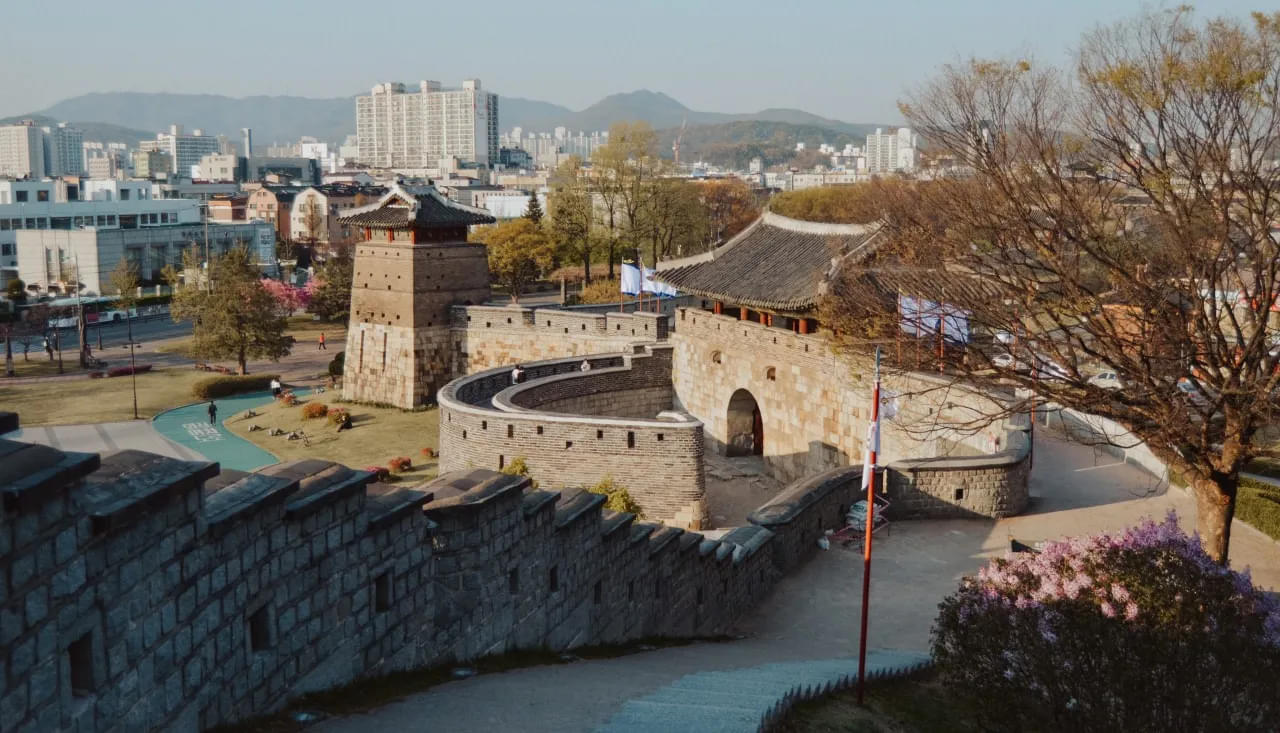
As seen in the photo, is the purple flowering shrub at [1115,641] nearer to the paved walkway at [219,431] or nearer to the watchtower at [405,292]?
the paved walkway at [219,431]

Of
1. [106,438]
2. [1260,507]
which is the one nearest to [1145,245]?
[1260,507]

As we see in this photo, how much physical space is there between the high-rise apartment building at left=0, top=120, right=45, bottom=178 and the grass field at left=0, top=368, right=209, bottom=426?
526 ft

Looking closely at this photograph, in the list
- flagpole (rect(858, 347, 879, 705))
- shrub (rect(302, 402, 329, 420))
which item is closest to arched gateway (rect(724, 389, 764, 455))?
shrub (rect(302, 402, 329, 420))

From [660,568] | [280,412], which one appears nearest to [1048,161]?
[660,568]

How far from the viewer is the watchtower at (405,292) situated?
34875 mm

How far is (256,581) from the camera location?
7238 mm

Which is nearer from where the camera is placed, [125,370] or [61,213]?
[125,370]

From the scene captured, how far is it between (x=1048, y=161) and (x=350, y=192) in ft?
283

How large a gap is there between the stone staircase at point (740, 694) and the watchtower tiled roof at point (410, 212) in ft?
81.9

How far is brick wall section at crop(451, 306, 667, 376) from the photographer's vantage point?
1282 inches

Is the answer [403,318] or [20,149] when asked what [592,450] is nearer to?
[403,318]

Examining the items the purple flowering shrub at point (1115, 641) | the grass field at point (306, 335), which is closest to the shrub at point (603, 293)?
the grass field at point (306, 335)

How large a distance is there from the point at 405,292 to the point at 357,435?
508 cm

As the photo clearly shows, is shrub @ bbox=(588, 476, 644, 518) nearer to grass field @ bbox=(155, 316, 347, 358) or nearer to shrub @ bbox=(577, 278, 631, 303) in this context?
shrub @ bbox=(577, 278, 631, 303)
